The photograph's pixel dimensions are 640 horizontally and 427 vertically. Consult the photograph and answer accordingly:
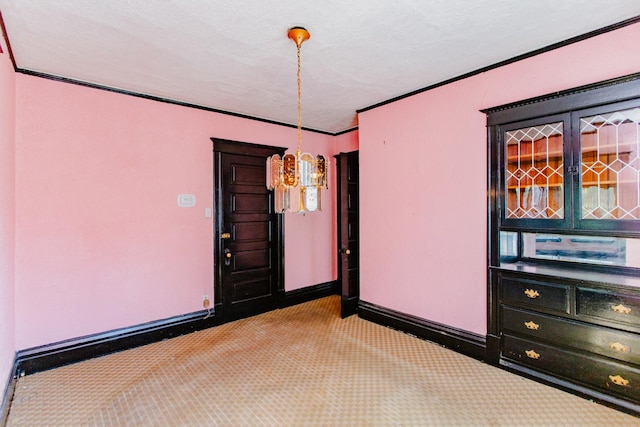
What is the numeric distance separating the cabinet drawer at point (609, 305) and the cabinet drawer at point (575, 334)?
0.32ft

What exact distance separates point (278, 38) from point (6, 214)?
8.37ft

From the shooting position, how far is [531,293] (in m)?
2.74

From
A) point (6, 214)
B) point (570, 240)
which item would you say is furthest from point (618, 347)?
point (6, 214)

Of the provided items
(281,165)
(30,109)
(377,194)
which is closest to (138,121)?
(30,109)

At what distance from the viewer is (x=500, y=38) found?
2512mm

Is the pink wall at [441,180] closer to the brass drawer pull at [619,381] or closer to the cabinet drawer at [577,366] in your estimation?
the cabinet drawer at [577,366]

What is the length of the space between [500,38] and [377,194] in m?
2.06

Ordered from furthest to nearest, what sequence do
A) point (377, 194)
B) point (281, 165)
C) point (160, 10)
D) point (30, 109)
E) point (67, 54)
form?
1. point (377, 194)
2. point (30, 109)
3. point (67, 54)
4. point (281, 165)
5. point (160, 10)

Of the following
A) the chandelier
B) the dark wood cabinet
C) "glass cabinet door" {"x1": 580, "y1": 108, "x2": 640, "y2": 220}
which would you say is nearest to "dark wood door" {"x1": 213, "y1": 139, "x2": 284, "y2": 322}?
the chandelier

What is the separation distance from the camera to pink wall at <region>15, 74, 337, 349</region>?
300 centimetres

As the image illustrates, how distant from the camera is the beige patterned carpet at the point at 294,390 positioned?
90.4 inches

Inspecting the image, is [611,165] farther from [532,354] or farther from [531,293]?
[532,354]

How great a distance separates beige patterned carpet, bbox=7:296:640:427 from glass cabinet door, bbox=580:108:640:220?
1456 mm

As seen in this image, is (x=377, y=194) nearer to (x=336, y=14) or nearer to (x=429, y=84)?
(x=429, y=84)
